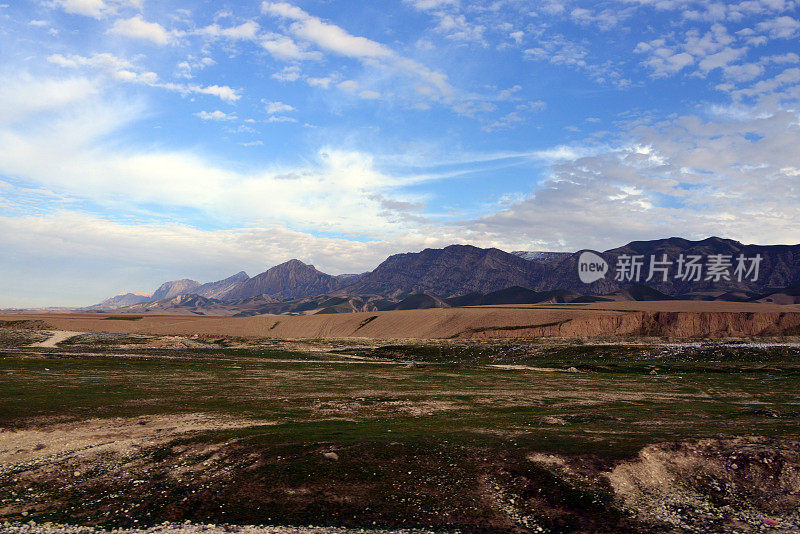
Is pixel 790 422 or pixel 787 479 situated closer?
pixel 787 479

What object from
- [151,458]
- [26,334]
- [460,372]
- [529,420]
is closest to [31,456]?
[151,458]

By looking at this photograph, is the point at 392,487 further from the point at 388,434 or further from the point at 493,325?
the point at 493,325

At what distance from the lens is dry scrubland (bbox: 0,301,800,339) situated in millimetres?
122188

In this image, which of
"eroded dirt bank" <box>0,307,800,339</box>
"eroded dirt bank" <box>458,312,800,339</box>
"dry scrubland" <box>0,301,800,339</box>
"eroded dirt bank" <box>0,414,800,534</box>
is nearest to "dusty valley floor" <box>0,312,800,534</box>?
"eroded dirt bank" <box>0,414,800,534</box>

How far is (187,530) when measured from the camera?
17.3 meters

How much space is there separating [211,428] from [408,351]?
3116 inches

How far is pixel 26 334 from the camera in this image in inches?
5182

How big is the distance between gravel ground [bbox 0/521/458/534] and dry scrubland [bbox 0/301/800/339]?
4670 inches

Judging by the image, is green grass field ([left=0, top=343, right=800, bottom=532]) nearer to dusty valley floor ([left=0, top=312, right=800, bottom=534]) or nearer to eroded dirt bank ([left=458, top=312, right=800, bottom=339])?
dusty valley floor ([left=0, top=312, right=800, bottom=534])

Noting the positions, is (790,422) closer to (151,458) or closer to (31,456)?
(151,458)

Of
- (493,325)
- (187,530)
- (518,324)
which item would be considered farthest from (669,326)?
(187,530)

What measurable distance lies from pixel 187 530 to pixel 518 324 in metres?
134

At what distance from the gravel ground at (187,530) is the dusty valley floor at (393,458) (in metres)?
0.10

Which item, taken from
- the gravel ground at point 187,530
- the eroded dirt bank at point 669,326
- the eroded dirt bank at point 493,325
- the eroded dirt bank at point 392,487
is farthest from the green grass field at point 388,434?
the eroded dirt bank at point 493,325
